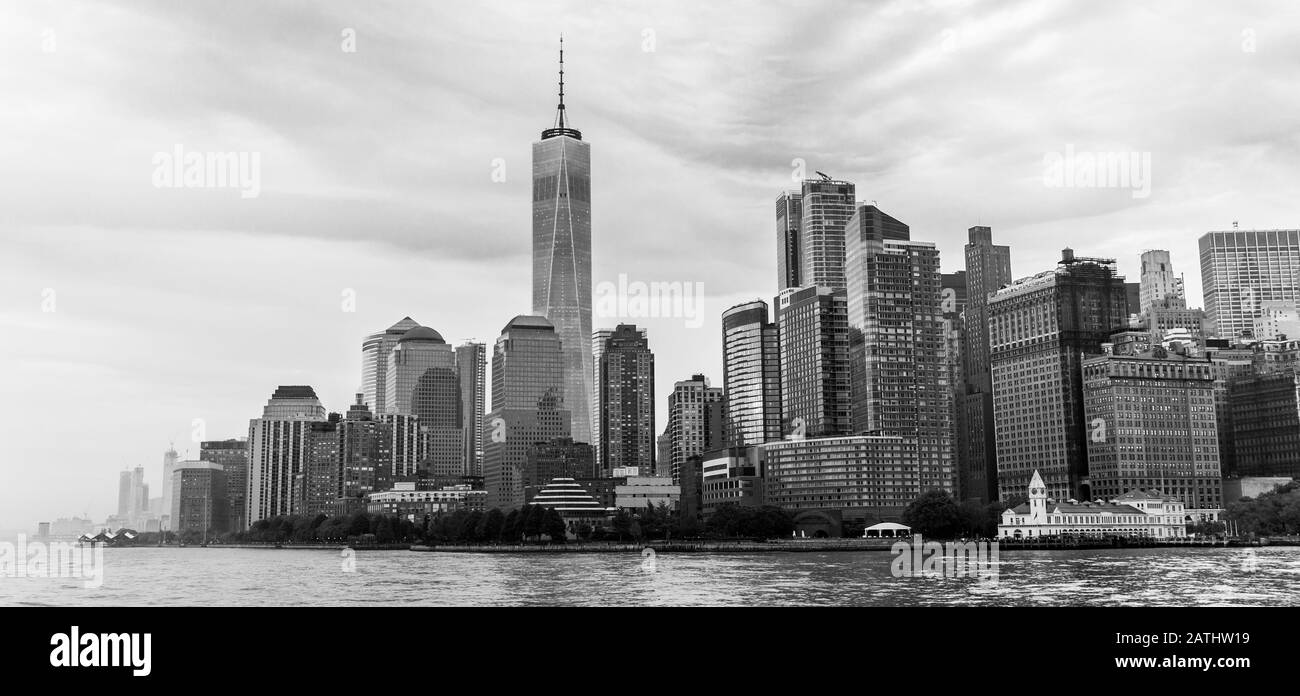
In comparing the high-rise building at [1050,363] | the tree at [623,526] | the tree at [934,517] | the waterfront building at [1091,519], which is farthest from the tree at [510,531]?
the high-rise building at [1050,363]

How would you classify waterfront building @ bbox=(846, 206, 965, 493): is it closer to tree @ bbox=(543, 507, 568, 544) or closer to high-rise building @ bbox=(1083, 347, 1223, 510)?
high-rise building @ bbox=(1083, 347, 1223, 510)

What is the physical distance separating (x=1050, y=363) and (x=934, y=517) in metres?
52.3

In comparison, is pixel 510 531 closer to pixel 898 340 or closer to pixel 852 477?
pixel 852 477

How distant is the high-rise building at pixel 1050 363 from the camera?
152 metres

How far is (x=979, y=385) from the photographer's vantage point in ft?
600

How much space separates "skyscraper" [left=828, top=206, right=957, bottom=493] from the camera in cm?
16288

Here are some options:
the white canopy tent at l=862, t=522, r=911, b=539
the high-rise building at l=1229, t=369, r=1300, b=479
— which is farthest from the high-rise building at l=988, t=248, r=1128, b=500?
the white canopy tent at l=862, t=522, r=911, b=539

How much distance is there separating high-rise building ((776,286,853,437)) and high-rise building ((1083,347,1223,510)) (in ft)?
132

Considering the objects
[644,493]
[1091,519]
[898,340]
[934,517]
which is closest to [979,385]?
[898,340]

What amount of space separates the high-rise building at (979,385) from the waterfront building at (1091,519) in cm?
4014

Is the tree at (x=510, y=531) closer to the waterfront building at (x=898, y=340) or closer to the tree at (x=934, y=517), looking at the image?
the tree at (x=934, y=517)
